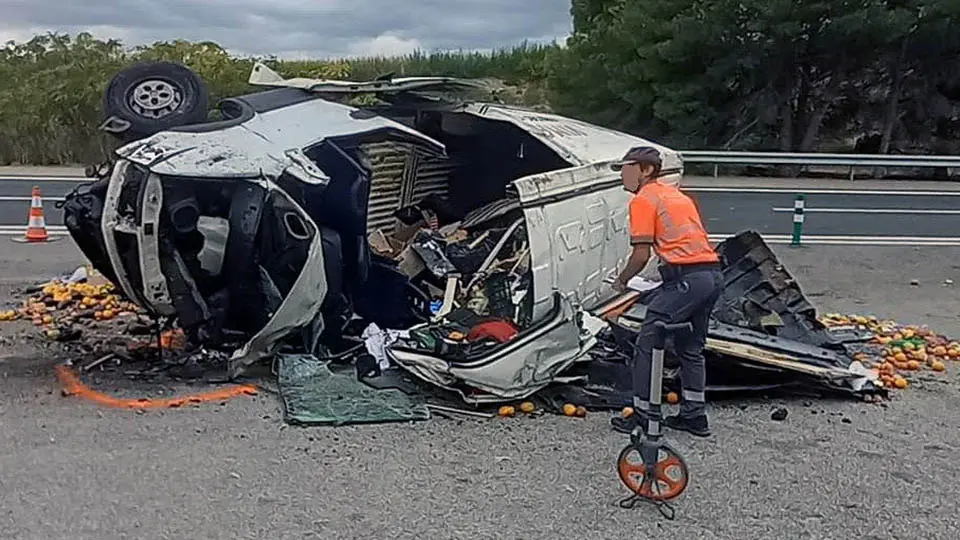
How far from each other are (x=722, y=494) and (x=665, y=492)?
0.37 m

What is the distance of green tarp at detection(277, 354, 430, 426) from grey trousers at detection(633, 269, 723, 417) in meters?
1.47

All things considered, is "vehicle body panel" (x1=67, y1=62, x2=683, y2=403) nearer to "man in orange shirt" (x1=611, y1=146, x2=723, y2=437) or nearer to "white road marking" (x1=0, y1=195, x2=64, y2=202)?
"man in orange shirt" (x1=611, y1=146, x2=723, y2=437)

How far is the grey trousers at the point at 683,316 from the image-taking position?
19.0 feet

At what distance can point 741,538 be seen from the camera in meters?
4.89

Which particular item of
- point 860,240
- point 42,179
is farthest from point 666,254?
point 42,179

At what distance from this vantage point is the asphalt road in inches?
595

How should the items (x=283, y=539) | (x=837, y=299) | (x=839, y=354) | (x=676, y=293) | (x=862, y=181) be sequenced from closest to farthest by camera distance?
(x=283, y=539), (x=676, y=293), (x=839, y=354), (x=837, y=299), (x=862, y=181)

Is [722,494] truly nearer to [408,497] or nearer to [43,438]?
[408,497]

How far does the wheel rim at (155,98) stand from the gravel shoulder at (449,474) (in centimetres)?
201

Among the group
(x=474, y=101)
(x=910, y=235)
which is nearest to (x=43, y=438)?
(x=474, y=101)

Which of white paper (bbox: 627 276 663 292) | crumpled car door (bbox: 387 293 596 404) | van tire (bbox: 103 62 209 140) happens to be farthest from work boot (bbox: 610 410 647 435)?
van tire (bbox: 103 62 209 140)

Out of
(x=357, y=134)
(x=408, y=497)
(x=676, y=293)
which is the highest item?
(x=357, y=134)

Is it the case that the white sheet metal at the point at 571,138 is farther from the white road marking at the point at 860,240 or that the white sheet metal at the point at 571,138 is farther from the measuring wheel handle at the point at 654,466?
the white road marking at the point at 860,240

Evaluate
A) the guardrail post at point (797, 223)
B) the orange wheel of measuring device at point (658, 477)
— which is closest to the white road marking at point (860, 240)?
the guardrail post at point (797, 223)
